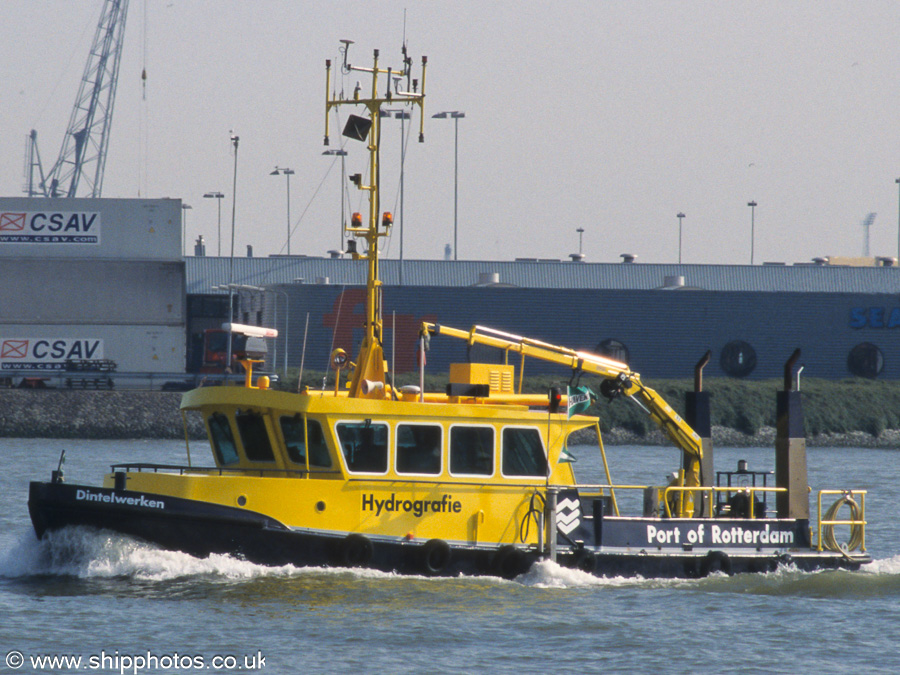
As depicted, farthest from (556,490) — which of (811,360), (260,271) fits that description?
(260,271)

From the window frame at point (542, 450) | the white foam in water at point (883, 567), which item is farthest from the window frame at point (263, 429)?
the white foam in water at point (883, 567)

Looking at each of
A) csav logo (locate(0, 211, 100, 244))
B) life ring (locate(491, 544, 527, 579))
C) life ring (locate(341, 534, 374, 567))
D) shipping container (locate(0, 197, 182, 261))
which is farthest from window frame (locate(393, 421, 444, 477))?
csav logo (locate(0, 211, 100, 244))

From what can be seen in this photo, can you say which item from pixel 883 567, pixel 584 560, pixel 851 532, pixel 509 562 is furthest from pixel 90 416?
pixel 851 532

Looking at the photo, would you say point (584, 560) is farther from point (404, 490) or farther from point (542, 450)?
point (404, 490)

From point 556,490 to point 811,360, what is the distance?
34446 millimetres

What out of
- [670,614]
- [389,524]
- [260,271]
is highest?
[260,271]

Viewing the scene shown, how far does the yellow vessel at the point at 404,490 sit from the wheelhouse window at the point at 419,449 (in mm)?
14

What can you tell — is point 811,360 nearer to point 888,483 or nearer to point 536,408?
point 888,483

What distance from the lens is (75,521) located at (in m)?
13.1

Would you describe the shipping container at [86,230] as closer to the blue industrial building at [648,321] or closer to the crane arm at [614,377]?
the blue industrial building at [648,321]

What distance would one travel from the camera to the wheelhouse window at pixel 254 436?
13680mm

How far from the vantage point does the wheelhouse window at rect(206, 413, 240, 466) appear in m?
14.0

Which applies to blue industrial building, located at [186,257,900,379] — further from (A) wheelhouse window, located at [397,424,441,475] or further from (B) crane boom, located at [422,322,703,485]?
(A) wheelhouse window, located at [397,424,441,475]

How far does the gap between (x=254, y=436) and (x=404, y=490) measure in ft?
6.22
